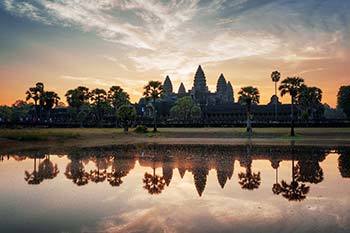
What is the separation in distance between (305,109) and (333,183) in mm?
91868

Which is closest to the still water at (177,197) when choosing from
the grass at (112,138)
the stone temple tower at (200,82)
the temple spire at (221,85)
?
the grass at (112,138)

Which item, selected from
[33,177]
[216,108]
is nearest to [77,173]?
[33,177]

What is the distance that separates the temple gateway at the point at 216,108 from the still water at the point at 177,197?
6600 centimetres

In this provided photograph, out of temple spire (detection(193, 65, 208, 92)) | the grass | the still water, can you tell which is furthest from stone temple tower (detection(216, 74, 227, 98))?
the still water

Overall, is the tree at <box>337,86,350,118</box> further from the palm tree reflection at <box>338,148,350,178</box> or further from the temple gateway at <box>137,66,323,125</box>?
the palm tree reflection at <box>338,148,350,178</box>

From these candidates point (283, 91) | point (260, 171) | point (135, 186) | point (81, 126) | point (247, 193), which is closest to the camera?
point (247, 193)

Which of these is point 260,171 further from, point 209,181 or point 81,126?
point 81,126

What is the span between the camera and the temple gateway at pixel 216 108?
117 metres

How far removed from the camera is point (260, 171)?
21703 millimetres

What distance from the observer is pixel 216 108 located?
13375 cm

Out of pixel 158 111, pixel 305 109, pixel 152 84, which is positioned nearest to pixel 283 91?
pixel 152 84

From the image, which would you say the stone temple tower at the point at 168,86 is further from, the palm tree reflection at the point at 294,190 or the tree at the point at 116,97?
the palm tree reflection at the point at 294,190

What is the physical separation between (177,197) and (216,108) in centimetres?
12023

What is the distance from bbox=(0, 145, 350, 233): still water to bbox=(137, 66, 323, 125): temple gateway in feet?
217
